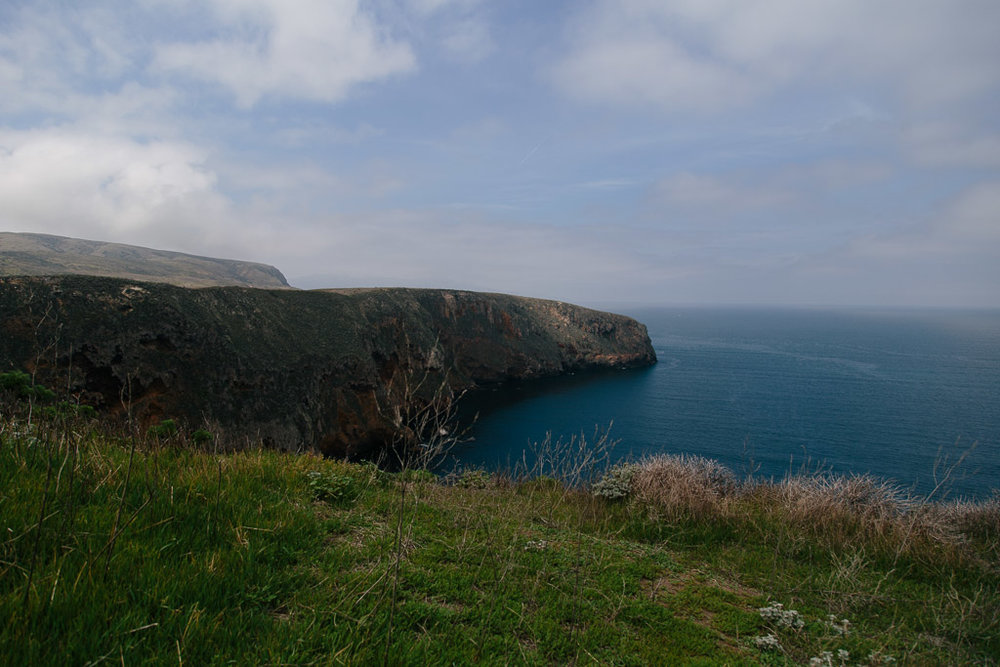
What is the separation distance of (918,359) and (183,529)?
374 feet

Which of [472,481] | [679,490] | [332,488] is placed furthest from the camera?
[472,481]

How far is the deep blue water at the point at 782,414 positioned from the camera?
32.4 m

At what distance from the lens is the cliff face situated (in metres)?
20.5

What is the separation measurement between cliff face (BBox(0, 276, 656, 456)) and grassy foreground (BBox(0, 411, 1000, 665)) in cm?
400

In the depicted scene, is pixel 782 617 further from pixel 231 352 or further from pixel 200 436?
pixel 231 352

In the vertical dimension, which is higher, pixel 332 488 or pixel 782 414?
pixel 332 488

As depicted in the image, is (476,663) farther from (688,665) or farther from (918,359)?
(918,359)

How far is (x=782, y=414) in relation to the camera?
45.2m

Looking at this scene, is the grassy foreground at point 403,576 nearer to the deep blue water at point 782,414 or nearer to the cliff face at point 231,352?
the cliff face at point 231,352

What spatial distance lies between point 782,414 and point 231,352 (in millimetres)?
49289

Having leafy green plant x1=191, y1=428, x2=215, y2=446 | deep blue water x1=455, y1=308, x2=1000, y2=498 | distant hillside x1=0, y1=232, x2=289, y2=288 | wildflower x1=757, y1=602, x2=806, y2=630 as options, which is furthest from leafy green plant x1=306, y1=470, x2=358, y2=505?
distant hillside x1=0, y1=232, x2=289, y2=288

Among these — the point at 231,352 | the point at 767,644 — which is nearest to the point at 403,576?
the point at 767,644

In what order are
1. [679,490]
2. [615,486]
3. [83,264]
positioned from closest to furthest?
[679,490] < [615,486] < [83,264]

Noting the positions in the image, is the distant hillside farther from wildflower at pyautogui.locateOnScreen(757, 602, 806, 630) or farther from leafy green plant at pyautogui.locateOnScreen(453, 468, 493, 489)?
wildflower at pyautogui.locateOnScreen(757, 602, 806, 630)
